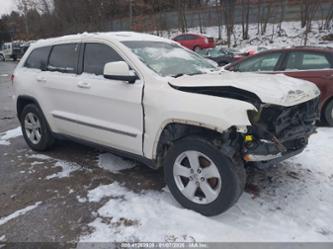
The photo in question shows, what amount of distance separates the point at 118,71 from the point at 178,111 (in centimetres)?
83

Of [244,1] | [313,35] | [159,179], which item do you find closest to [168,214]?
[159,179]

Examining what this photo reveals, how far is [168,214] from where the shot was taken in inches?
126

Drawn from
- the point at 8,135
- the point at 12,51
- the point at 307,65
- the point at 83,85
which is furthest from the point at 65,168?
the point at 12,51

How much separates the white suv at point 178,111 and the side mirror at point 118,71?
0.04ft

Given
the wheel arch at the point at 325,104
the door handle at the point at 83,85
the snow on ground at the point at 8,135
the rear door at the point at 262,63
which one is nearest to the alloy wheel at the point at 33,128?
the snow on ground at the point at 8,135

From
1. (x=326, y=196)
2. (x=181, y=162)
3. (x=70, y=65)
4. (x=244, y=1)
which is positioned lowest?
(x=326, y=196)

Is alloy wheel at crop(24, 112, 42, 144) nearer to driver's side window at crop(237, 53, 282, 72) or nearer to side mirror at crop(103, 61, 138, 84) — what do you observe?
side mirror at crop(103, 61, 138, 84)

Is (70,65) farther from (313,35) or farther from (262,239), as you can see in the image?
(313,35)

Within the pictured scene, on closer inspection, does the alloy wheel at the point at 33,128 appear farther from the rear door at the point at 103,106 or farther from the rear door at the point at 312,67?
the rear door at the point at 312,67

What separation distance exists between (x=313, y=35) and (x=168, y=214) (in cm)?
2114

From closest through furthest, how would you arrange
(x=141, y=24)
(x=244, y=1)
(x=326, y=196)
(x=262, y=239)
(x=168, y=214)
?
(x=262, y=239), (x=168, y=214), (x=326, y=196), (x=244, y=1), (x=141, y=24)

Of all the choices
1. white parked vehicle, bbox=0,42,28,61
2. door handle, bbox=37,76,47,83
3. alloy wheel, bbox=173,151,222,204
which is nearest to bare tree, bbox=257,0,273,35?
door handle, bbox=37,76,47,83

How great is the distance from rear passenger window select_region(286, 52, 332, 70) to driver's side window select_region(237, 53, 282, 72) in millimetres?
285

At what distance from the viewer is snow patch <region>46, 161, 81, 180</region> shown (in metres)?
4.21
